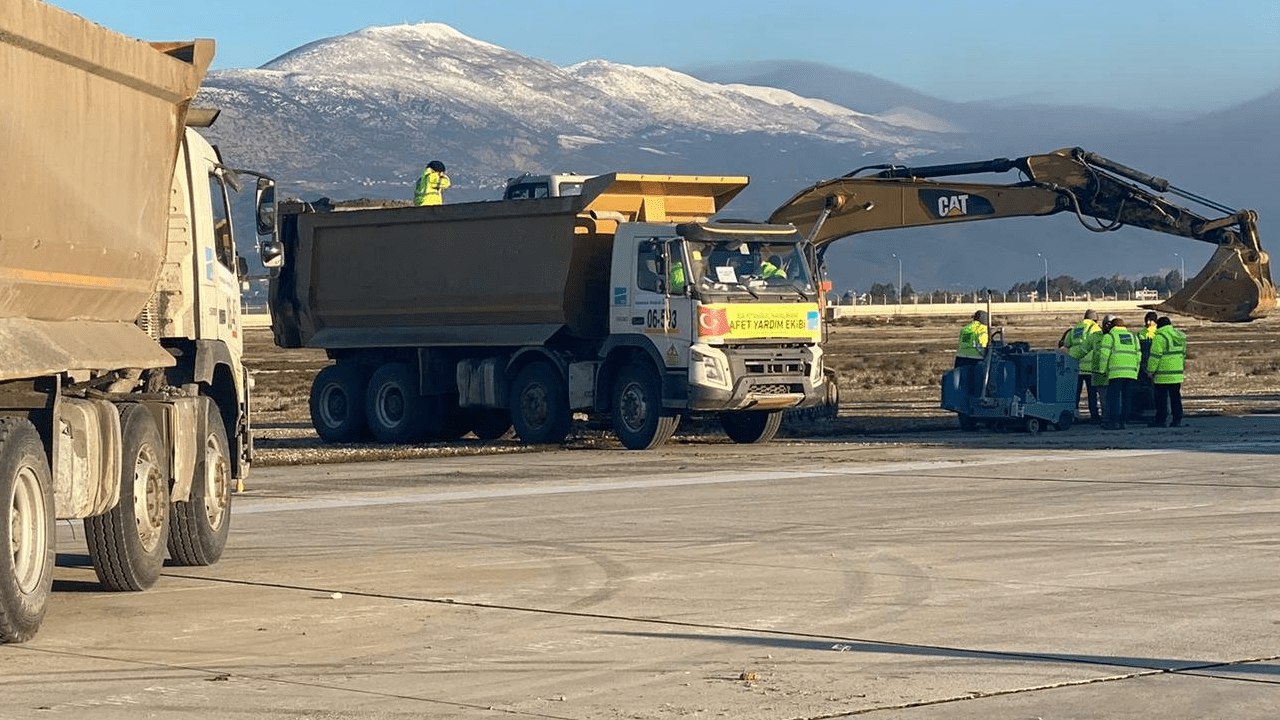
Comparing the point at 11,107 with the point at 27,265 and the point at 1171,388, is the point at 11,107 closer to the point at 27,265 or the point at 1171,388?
the point at 27,265

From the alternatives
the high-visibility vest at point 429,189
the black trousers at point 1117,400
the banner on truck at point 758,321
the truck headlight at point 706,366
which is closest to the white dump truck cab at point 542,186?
the high-visibility vest at point 429,189

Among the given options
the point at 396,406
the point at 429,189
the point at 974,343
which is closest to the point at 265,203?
the point at 396,406

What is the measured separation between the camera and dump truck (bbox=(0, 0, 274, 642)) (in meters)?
9.70

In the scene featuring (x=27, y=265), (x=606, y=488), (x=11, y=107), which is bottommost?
Result: (x=606, y=488)

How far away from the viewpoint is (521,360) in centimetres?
2495

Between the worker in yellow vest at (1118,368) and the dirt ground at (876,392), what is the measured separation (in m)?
0.94

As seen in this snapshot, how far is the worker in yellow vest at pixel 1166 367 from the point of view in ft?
87.1

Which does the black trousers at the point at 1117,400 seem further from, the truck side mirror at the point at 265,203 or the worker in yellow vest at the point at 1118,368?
the truck side mirror at the point at 265,203

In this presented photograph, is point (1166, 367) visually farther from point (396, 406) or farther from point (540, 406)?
point (396, 406)

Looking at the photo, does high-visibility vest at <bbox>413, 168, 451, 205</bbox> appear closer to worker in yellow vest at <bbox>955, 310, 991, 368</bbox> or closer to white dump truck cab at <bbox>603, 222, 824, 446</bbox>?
white dump truck cab at <bbox>603, 222, 824, 446</bbox>

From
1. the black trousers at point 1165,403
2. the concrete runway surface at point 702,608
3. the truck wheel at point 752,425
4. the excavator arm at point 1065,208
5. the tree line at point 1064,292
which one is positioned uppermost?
the tree line at point 1064,292

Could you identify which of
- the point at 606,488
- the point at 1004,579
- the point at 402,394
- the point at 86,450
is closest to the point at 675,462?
the point at 606,488

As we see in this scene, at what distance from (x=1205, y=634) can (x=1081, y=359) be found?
699 inches

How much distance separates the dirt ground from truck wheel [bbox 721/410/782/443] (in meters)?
0.60
